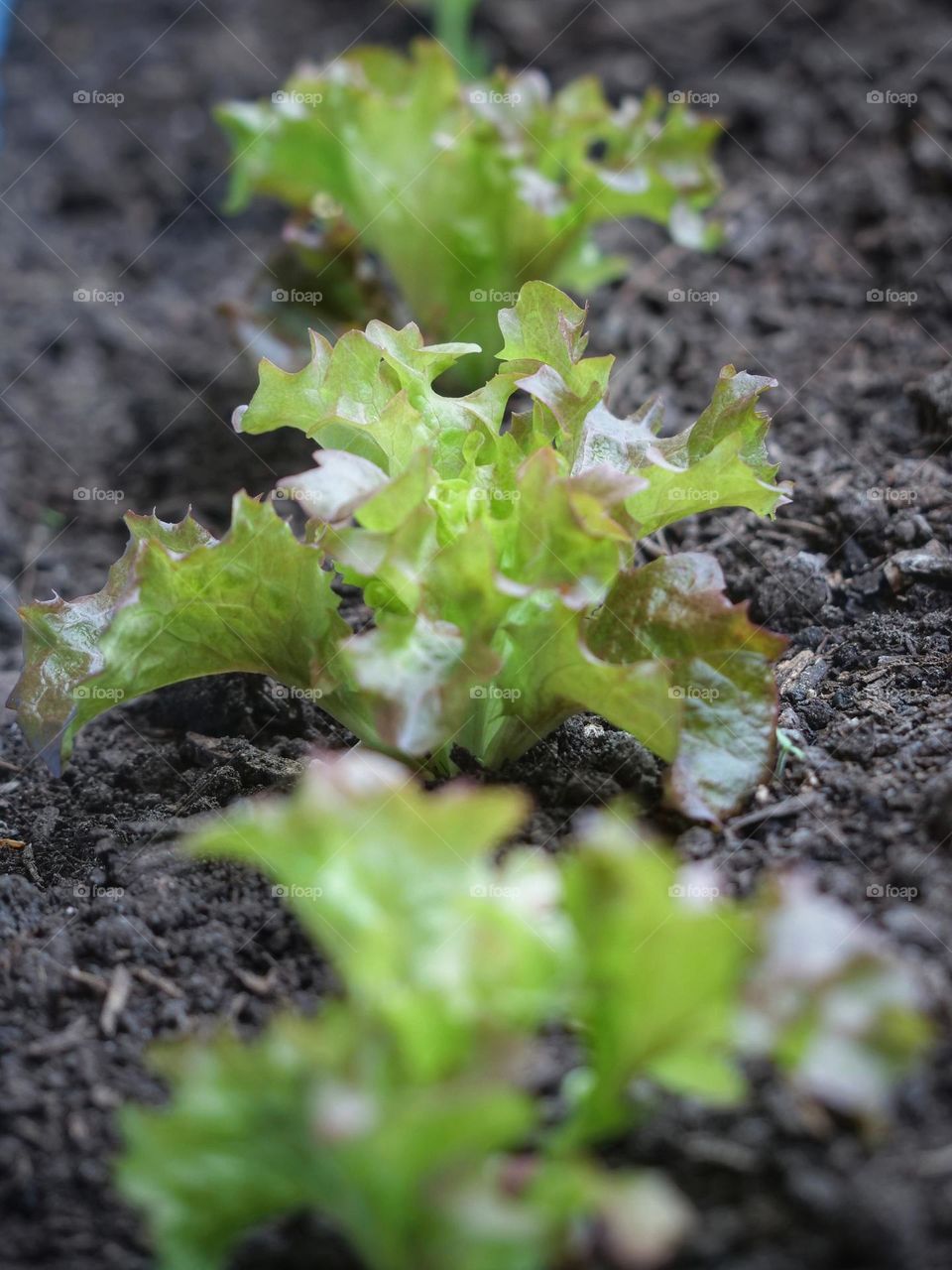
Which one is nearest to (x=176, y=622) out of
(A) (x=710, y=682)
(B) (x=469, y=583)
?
(B) (x=469, y=583)

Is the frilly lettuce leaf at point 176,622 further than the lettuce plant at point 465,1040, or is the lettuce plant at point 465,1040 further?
the frilly lettuce leaf at point 176,622

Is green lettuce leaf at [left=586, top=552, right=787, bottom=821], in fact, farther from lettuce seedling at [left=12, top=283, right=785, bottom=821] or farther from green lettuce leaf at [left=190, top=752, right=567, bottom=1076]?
green lettuce leaf at [left=190, top=752, right=567, bottom=1076]

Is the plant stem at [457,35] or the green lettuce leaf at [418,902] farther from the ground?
the plant stem at [457,35]

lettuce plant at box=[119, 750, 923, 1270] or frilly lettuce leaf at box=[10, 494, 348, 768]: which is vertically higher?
frilly lettuce leaf at box=[10, 494, 348, 768]

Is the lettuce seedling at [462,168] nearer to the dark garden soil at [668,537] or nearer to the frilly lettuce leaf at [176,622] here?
the dark garden soil at [668,537]

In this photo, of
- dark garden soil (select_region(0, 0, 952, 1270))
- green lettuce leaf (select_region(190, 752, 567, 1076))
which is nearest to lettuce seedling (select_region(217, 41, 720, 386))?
dark garden soil (select_region(0, 0, 952, 1270))

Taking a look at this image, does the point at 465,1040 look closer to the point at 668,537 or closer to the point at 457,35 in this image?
the point at 668,537

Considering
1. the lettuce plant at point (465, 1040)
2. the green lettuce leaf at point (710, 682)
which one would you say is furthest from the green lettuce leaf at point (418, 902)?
the green lettuce leaf at point (710, 682)
